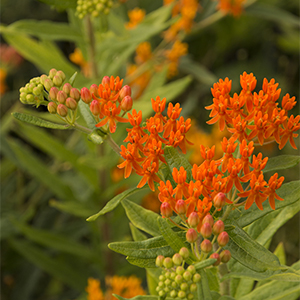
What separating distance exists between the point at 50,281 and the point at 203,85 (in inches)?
91.5

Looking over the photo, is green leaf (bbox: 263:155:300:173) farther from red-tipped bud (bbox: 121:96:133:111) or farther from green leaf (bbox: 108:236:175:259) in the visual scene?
red-tipped bud (bbox: 121:96:133:111)

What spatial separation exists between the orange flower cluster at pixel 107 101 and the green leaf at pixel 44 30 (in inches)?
40.9

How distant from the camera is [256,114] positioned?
3.76 feet

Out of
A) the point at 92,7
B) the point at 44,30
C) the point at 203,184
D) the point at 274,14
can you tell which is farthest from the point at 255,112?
the point at 274,14

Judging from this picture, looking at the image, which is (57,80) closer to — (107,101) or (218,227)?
(107,101)

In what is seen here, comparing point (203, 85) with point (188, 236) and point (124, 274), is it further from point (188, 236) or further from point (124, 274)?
point (188, 236)

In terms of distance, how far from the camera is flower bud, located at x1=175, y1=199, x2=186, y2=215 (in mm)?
1047

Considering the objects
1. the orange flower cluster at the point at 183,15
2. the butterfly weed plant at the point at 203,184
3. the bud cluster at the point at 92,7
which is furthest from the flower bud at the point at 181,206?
the orange flower cluster at the point at 183,15

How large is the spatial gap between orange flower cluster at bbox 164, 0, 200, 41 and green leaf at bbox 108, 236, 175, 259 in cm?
219

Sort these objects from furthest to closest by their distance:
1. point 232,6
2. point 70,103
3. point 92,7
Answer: point 232,6
point 92,7
point 70,103

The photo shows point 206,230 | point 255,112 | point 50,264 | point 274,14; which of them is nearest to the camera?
point 206,230

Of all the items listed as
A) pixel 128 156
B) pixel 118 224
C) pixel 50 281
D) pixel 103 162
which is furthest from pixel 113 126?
pixel 50 281

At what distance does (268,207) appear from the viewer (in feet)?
3.83

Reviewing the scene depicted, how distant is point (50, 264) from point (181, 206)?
1.77 metres
